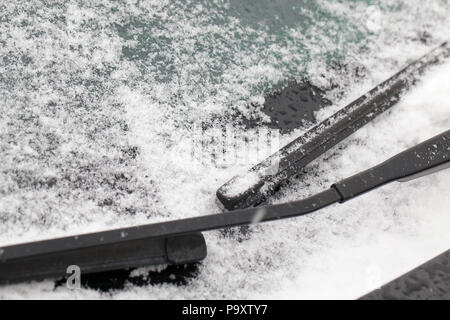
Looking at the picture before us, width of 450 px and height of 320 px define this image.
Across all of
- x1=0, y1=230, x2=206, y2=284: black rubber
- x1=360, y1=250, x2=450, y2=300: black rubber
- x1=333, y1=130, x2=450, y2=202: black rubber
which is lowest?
x1=360, y1=250, x2=450, y2=300: black rubber

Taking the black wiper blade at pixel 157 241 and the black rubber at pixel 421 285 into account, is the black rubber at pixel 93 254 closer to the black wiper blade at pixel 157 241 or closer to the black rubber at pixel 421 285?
the black wiper blade at pixel 157 241

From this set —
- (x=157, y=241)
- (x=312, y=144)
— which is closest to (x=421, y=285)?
(x=312, y=144)

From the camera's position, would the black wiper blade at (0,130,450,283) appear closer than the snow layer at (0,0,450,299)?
Yes

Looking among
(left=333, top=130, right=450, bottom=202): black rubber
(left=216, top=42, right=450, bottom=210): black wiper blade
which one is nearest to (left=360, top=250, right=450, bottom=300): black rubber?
(left=333, top=130, right=450, bottom=202): black rubber

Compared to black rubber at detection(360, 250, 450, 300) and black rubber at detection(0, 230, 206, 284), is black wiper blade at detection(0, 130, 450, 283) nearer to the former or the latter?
black rubber at detection(0, 230, 206, 284)

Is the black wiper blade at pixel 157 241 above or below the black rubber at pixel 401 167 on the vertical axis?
below

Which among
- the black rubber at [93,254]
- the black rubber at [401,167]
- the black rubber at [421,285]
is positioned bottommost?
the black rubber at [421,285]

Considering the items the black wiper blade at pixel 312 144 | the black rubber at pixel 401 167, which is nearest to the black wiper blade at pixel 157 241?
the black rubber at pixel 401 167
